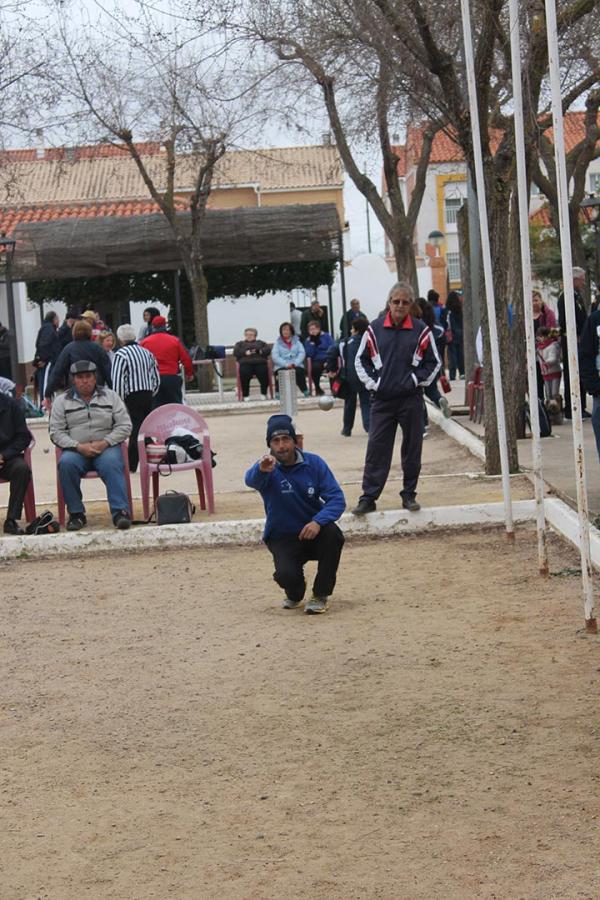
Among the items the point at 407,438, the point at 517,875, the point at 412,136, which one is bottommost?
the point at 517,875

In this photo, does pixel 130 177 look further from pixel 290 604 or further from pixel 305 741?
pixel 305 741

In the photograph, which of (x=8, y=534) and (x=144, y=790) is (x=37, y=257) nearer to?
(x=8, y=534)

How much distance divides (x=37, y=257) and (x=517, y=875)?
2862 centimetres

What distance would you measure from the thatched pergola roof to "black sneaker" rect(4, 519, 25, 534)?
19.7 metres

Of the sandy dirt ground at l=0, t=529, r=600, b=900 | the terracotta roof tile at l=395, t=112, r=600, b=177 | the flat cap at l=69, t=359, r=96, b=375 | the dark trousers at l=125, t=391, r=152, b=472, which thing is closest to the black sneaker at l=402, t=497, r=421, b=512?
the sandy dirt ground at l=0, t=529, r=600, b=900

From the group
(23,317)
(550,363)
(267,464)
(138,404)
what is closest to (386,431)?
(267,464)

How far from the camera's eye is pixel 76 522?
12.0 meters

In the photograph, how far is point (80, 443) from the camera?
1214cm

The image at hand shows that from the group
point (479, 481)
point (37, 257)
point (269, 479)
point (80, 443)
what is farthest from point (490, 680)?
point (37, 257)

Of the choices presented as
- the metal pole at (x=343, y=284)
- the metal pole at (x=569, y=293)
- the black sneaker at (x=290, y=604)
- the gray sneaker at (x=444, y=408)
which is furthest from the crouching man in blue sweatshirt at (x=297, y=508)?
the metal pole at (x=343, y=284)

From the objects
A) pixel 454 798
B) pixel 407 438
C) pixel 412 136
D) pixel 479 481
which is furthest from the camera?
pixel 412 136

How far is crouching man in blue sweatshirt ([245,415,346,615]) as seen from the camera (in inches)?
347

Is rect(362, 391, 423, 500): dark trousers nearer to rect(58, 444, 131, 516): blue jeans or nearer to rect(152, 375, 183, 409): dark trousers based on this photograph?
rect(58, 444, 131, 516): blue jeans

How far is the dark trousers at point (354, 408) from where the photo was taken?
18839 mm
